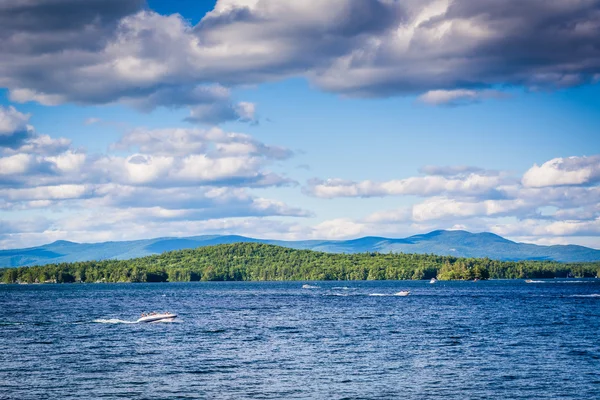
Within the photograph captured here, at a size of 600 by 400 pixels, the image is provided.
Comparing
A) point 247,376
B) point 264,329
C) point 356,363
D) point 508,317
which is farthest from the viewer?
point 508,317

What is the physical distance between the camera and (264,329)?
97.4 m

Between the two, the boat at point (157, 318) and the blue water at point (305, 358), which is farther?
the boat at point (157, 318)

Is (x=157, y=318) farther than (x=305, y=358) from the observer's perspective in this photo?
Yes

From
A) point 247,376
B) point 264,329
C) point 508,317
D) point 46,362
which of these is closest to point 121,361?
point 46,362

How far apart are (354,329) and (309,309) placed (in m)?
47.6

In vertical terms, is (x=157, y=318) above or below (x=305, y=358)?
above

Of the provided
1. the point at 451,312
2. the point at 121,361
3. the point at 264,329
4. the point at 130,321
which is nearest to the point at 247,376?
the point at 121,361

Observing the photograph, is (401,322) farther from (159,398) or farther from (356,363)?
(159,398)

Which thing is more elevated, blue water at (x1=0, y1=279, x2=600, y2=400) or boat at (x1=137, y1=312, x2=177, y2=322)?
boat at (x1=137, y1=312, x2=177, y2=322)

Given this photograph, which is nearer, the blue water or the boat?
the blue water

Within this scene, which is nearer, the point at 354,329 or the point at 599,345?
the point at 599,345

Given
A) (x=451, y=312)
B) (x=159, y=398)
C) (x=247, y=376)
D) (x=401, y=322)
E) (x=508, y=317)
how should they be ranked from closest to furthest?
(x=159, y=398) < (x=247, y=376) < (x=401, y=322) < (x=508, y=317) < (x=451, y=312)

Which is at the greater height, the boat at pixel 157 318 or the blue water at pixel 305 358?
the boat at pixel 157 318

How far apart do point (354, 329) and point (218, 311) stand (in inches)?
1888
